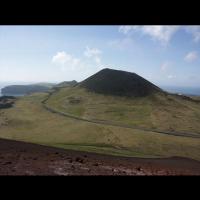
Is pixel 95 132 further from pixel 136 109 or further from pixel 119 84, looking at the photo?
→ pixel 119 84

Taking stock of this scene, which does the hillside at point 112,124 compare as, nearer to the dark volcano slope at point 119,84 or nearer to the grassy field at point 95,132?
the grassy field at point 95,132

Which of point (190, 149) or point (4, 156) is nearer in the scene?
point (4, 156)

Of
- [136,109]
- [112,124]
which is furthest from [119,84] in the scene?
[112,124]

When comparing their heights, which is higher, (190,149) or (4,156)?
(4,156)

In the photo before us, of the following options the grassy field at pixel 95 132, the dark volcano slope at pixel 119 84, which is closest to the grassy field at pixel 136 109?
the grassy field at pixel 95 132
